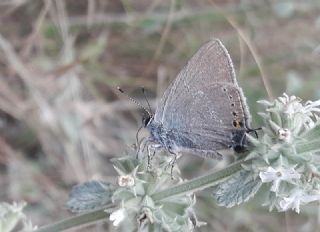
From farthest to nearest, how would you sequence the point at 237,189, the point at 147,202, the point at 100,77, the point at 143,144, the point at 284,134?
the point at 100,77 < the point at 143,144 < the point at 147,202 < the point at 237,189 < the point at 284,134

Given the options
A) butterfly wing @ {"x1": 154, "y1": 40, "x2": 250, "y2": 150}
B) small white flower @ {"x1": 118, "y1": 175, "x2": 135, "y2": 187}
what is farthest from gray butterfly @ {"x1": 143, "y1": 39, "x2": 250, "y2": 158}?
small white flower @ {"x1": 118, "y1": 175, "x2": 135, "y2": 187}

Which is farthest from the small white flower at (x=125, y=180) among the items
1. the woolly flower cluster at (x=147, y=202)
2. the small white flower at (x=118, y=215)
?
the small white flower at (x=118, y=215)

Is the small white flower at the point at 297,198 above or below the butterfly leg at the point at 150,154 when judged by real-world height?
below

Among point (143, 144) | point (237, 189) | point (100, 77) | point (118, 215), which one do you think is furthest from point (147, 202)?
A: point (100, 77)

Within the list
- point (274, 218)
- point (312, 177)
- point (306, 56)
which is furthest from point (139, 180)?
point (306, 56)

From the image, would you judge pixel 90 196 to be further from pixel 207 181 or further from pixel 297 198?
pixel 297 198

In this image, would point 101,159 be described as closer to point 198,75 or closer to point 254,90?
point 254,90

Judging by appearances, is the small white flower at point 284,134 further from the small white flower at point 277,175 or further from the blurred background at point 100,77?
the blurred background at point 100,77
